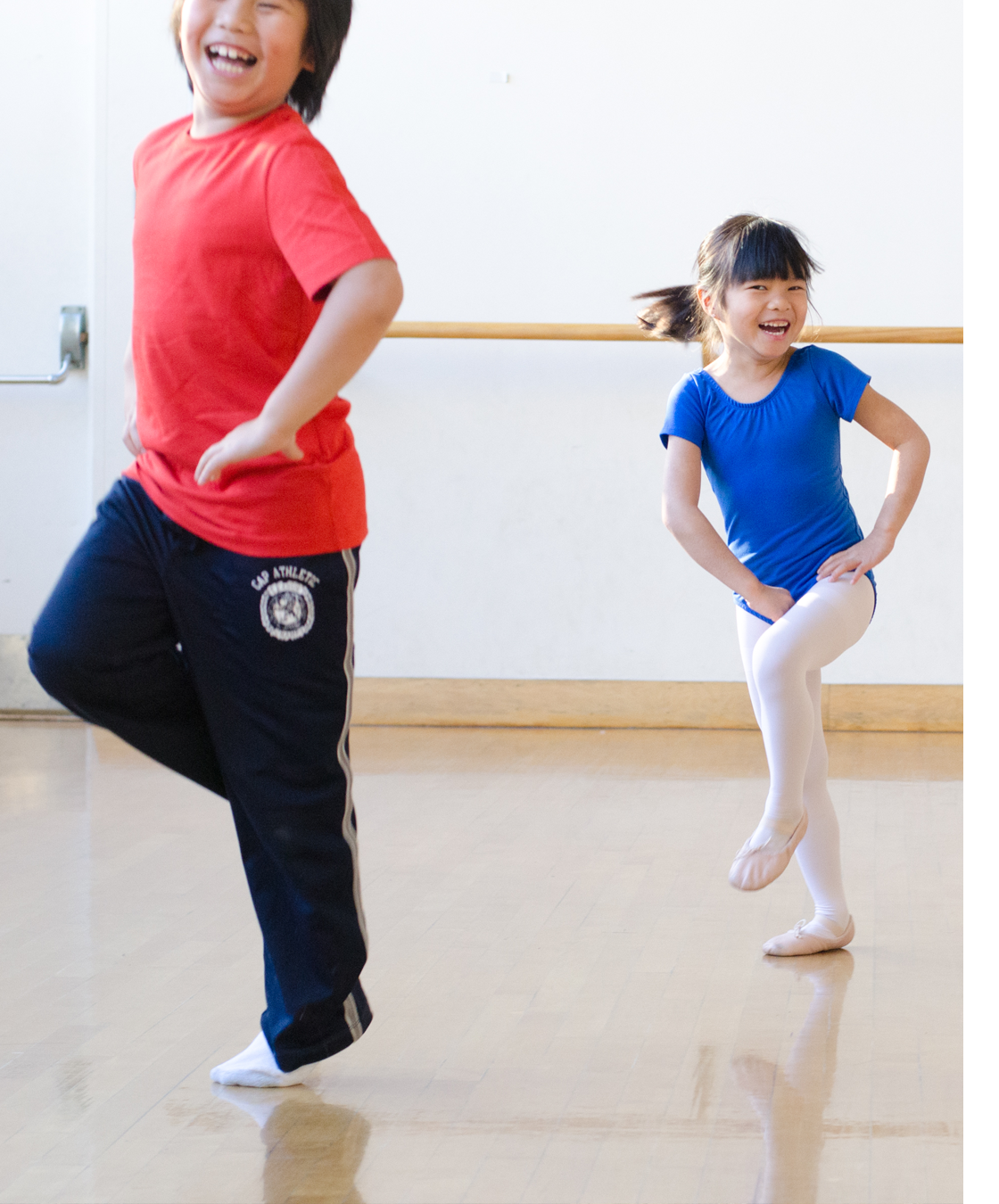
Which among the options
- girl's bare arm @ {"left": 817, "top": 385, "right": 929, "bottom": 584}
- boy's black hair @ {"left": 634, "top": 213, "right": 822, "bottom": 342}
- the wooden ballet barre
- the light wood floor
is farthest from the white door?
girl's bare arm @ {"left": 817, "top": 385, "right": 929, "bottom": 584}

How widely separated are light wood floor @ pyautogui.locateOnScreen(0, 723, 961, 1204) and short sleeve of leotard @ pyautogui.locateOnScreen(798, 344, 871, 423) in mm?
745

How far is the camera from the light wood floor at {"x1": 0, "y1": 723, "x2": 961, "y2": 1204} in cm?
132

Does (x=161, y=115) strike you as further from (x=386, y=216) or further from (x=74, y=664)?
(x=74, y=664)

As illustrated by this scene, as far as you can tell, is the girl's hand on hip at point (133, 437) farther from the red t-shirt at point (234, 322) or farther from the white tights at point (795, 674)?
the white tights at point (795, 674)

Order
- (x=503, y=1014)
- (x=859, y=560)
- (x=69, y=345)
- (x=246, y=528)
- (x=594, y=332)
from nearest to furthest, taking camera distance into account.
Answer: (x=246, y=528) < (x=503, y=1014) < (x=859, y=560) < (x=594, y=332) < (x=69, y=345)

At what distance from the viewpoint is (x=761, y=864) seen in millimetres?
1846

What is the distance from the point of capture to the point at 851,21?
3.88 metres

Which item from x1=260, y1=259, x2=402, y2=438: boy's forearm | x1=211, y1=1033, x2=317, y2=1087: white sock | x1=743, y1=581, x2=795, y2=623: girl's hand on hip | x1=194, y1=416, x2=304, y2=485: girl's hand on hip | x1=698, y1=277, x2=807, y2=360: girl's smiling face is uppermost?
x1=698, y1=277, x2=807, y2=360: girl's smiling face

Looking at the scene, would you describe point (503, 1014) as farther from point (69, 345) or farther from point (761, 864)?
point (69, 345)

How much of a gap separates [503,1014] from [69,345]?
9.59 ft

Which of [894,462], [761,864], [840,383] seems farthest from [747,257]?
[761,864]

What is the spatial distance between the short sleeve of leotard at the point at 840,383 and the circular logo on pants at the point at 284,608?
0.93 metres

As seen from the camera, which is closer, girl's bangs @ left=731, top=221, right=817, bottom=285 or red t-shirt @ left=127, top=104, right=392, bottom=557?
red t-shirt @ left=127, top=104, right=392, bottom=557

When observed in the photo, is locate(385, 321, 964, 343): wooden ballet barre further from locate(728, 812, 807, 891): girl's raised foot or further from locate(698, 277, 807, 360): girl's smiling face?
locate(728, 812, 807, 891): girl's raised foot
